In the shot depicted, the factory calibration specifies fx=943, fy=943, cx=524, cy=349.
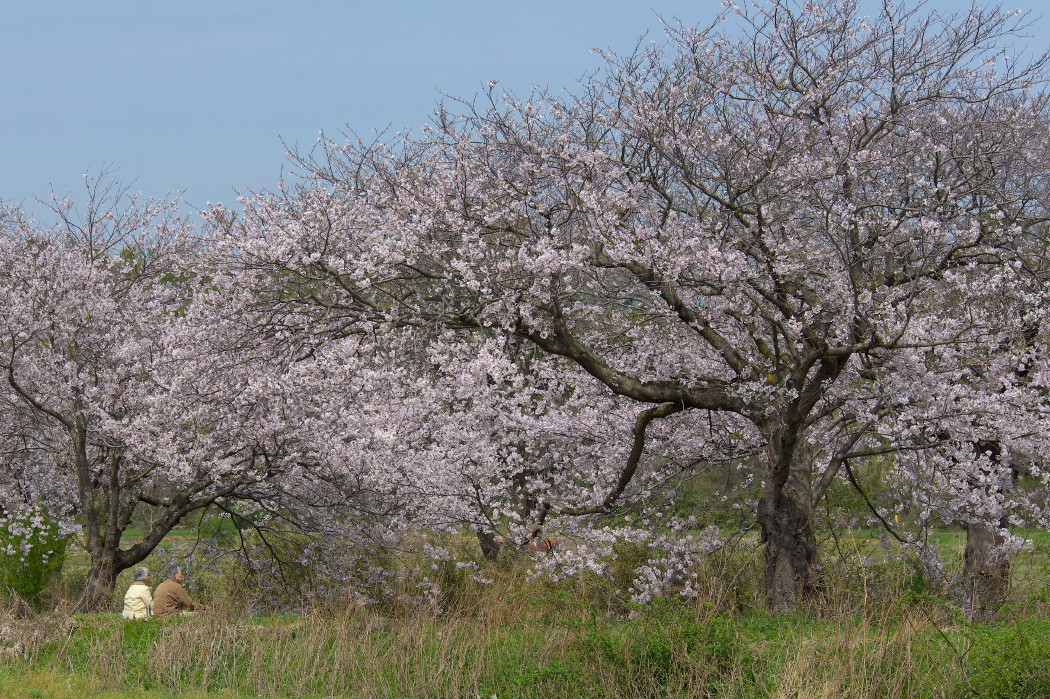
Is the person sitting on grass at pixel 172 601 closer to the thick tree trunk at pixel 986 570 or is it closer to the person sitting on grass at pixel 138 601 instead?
the person sitting on grass at pixel 138 601

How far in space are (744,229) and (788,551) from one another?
3.14 meters

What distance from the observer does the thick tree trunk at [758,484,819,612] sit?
9047 mm

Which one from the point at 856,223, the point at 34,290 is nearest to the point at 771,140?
the point at 856,223

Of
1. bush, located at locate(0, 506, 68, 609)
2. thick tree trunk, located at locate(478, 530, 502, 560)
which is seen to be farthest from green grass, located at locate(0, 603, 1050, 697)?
bush, located at locate(0, 506, 68, 609)

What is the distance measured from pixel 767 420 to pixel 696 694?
11.9 ft

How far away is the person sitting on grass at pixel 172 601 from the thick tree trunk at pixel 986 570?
791 centimetres

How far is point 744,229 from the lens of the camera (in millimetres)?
8766

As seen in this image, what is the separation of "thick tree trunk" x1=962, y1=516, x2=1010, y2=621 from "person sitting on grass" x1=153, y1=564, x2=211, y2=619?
7.91 m

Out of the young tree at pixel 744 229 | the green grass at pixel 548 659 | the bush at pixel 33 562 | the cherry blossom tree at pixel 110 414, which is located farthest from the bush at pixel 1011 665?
the bush at pixel 33 562

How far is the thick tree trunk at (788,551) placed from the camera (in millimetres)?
9047

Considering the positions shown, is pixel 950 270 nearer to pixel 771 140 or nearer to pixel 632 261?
pixel 771 140

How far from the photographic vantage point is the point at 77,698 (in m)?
6.71

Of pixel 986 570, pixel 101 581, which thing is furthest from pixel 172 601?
pixel 986 570

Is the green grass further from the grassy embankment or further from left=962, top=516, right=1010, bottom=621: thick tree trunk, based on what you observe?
left=962, top=516, right=1010, bottom=621: thick tree trunk
